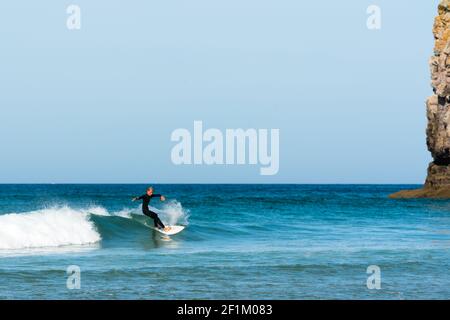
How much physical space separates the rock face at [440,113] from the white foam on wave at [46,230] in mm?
50434

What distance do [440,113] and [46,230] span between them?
55066 mm

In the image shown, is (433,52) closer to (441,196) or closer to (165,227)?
(441,196)

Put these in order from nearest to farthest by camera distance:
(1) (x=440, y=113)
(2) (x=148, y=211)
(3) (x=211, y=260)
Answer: (3) (x=211, y=260)
(2) (x=148, y=211)
(1) (x=440, y=113)

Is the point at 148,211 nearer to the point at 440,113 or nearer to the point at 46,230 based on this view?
the point at 46,230

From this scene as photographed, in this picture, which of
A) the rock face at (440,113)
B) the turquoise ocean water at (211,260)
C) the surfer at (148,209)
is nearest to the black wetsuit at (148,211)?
the surfer at (148,209)

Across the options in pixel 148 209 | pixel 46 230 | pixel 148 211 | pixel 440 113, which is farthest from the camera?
pixel 440 113

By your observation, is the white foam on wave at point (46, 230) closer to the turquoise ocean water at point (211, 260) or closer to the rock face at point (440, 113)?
the turquoise ocean water at point (211, 260)

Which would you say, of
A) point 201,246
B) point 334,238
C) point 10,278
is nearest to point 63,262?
point 10,278

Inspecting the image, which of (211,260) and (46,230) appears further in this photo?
(46,230)

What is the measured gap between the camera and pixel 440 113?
7100 centimetres

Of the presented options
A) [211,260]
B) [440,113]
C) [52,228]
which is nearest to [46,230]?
[52,228]

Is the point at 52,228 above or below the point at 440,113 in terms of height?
below

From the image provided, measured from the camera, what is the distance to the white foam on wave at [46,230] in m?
22.7

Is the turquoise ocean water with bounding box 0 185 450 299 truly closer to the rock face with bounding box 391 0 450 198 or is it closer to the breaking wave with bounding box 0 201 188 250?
the breaking wave with bounding box 0 201 188 250
